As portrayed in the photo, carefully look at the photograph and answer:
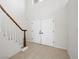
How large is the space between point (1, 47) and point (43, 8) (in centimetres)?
399

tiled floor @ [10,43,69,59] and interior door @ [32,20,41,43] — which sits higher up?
interior door @ [32,20,41,43]

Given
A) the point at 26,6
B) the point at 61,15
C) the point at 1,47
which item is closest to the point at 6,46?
the point at 1,47

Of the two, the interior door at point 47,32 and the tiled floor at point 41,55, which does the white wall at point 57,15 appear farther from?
the tiled floor at point 41,55

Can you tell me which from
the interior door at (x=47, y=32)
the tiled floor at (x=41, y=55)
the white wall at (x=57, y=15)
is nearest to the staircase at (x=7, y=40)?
the tiled floor at (x=41, y=55)

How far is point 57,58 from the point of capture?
11.4ft

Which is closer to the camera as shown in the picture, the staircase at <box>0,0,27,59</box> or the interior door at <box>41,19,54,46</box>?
the staircase at <box>0,0,27,59</box>

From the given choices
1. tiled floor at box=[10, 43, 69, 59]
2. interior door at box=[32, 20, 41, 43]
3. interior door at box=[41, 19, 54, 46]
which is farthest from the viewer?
interior door at box=[32, 20, 41, 43]

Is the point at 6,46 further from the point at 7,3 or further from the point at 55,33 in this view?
the point at 55,33

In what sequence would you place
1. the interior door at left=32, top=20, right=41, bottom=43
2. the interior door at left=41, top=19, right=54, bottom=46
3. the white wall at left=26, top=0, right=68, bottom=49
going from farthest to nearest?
the interior door at left=32, top=20, right=41, bottom=43, the interior door at left=41, top=19, right=54, bottom=46, the white wall at left=26, top=0, right=68, bottom=49

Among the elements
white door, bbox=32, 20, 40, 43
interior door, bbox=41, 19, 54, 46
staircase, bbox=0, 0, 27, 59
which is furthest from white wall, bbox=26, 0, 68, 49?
staircase, bbox=0, 0, 27, 59

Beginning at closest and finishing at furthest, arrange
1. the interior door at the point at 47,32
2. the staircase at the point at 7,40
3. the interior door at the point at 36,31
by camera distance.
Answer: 1. the staircase at the point at 7,40
2. the interior door at the point at 47,32
3. the interior door at the point at 36,31

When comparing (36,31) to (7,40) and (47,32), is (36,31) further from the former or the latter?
(7,40)

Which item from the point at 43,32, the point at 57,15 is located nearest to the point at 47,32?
the point at 43,32

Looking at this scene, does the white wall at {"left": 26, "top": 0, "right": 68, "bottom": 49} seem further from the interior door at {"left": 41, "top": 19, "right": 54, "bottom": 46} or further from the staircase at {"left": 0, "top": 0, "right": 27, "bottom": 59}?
the staircase at {"left": 0, "top": 0, "right": 27, "bottom": 59}
